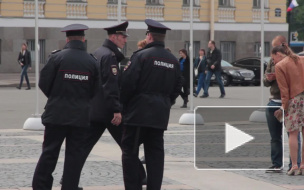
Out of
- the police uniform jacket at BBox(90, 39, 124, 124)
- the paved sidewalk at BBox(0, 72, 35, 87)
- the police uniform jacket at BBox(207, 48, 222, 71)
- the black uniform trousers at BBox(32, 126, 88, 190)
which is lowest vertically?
the paved sidewalk at BBox(0, 72, 35, 87)

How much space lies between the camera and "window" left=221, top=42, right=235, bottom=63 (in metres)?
51.5

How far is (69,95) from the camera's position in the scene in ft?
28.4

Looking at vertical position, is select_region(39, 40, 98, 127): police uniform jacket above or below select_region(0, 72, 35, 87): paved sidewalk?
above

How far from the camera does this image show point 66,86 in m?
8.64

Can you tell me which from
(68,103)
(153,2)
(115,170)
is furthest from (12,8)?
(68,103)

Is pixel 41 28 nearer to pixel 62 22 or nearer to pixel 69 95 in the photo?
pixel 62 22

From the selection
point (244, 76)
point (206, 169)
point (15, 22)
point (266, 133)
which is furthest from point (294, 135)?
point (15, 22)

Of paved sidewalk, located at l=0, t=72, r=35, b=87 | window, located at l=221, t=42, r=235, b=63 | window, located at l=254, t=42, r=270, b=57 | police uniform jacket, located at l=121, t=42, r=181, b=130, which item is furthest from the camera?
window, located at l=254, t=42, r=270, b=57

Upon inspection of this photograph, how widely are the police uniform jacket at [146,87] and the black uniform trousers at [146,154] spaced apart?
0.12m

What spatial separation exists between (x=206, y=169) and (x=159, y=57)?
3.30m

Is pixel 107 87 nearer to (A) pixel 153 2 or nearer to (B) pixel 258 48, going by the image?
(A) pixel 153 2

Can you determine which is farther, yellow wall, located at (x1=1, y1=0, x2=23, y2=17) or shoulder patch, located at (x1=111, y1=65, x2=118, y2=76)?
yellow wall, located at (x1=1, y1=0, x2=23, y2=17)
